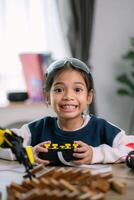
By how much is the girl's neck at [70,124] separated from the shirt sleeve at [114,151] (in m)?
0.16

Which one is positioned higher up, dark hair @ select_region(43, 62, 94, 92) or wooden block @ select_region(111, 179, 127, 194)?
dark hair @ select_region(43, 62, 94, 92)

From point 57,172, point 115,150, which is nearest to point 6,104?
point 115,150

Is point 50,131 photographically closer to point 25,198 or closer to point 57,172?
point 57,172

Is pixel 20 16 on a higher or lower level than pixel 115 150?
higher

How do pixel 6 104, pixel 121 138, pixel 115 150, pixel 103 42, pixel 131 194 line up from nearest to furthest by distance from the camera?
pixel 131 194 → pixel 115 150 → pixel 121 138 → pixel 6 104 → pixel 103 42

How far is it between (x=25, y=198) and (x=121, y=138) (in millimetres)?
787

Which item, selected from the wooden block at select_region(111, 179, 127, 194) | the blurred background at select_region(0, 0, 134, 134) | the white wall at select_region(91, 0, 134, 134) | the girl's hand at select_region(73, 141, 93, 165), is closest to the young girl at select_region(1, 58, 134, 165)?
the girl's hand at select_region(73, 141, 93, 165)

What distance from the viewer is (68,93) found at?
1.56m

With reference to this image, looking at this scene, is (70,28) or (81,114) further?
(70,28)

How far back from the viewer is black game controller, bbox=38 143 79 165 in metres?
1.45

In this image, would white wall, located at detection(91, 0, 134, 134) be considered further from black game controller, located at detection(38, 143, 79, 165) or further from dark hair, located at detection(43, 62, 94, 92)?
black game controller, located at detection(38, 143, 79, 165)

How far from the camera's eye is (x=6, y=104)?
4.09m

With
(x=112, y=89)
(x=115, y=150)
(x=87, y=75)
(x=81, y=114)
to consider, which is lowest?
(x=112, y=89)

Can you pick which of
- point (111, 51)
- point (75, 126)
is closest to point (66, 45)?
→ point (111, 51)
